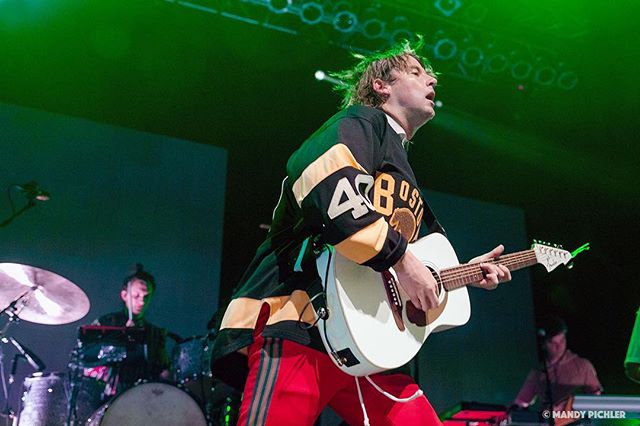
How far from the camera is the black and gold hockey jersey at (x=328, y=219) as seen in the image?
6.10 feet

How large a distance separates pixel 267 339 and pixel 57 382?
3.32 m

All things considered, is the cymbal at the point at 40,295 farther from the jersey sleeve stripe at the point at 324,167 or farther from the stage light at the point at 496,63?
the stage light at the point at 496,63

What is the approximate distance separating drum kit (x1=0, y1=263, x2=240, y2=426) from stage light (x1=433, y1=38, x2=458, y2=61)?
3277 mm

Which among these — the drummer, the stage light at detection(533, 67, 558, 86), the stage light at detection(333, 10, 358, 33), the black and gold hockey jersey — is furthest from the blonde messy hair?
the stage light at detection(533, 67, 558, 86)

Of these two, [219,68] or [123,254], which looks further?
[219,68]

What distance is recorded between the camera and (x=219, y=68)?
609 cm

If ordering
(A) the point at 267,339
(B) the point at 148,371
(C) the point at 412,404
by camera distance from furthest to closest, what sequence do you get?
(B) the point at 148,371 < (C) the point at 412,404 < (A) the point at 267,339

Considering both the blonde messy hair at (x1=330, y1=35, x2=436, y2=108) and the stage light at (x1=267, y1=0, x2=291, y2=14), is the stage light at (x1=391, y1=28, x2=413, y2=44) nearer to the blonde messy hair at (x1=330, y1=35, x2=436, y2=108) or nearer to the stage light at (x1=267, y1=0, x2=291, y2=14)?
the stage light at (x1=267, y1=0, x2=291, y2=14)

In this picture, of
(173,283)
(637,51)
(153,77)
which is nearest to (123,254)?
(173,283)

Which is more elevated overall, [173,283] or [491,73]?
[491,73]

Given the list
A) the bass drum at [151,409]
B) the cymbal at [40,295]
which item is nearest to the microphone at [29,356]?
the cymbal at [40,295]

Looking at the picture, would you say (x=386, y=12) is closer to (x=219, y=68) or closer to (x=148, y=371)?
(x=219, y=68)

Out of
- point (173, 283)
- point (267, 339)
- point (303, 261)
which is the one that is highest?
point (173, 283)

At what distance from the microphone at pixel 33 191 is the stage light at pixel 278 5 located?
247 cm
